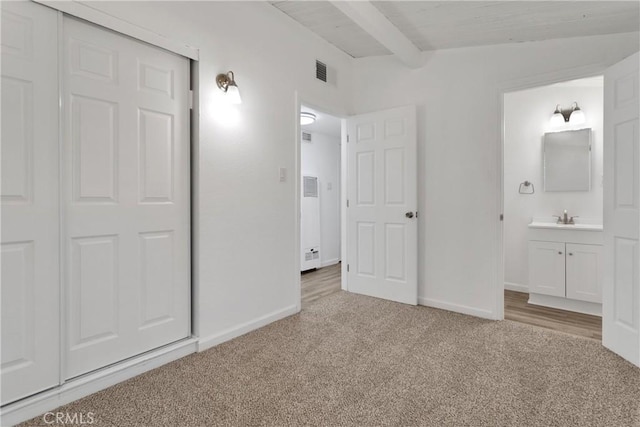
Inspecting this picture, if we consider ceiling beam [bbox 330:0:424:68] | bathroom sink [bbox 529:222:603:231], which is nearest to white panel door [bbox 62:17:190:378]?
ceiling beam [bbox 330:0:424:68]

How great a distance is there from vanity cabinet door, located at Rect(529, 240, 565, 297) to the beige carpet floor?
107 centimetres

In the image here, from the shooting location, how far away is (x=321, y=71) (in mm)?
3467

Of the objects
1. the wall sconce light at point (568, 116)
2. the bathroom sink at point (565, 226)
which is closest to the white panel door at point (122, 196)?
the bathroom sink at point (565, 226)

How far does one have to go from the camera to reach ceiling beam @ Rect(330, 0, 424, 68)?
8.04 ft

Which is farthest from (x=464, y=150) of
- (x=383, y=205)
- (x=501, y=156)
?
(x=383, y=205)

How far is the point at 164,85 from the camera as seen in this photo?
2229mm

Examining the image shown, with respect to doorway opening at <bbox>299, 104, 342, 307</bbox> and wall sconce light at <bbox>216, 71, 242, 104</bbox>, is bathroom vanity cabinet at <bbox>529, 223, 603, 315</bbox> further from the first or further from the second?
wall sconce light at <bbox>216, 71, 242, 104</bbox>

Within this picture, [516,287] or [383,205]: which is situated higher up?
[383,205]

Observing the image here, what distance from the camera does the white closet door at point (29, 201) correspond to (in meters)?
1.62

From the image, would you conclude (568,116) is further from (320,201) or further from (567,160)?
(320,201)

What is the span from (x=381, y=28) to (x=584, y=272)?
3083 mm

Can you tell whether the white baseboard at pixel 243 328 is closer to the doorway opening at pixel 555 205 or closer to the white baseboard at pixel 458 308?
the white baseboard at pixel 458 308

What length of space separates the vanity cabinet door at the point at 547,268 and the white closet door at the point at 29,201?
4172 millimetres

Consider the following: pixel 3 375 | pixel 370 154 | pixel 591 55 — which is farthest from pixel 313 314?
pixel 591 55
